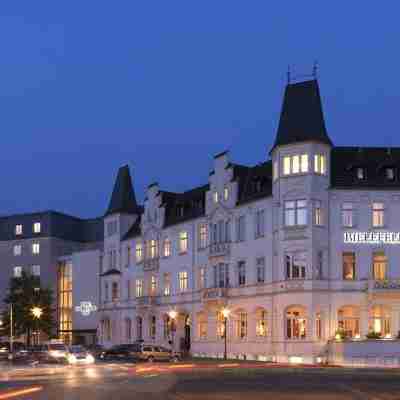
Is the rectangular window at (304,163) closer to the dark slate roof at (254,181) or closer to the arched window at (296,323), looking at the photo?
the dark slate roof at (254,181)

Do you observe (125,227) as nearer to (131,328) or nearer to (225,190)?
(131,328)

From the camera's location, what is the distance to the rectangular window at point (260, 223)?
257ft

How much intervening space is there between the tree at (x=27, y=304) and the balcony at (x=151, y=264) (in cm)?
1711

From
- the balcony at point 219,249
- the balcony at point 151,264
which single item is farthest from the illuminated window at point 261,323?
the balcony at point 151,264

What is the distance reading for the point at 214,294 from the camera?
82.8 meters

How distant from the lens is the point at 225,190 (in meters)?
84.1

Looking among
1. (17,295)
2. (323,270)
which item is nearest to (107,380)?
(323,270)

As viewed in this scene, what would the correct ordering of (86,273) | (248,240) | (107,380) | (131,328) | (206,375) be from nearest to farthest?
(107,380) < (206,375) < (248,240) < (131,328) < (86,273)

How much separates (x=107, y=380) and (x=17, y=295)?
2589 inches

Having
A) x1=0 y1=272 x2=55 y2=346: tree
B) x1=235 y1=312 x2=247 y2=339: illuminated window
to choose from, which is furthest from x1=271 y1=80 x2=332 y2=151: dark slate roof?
x1=0 y1=272 x2=55 y2=346: tree

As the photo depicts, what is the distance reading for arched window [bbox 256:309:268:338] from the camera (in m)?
77.3

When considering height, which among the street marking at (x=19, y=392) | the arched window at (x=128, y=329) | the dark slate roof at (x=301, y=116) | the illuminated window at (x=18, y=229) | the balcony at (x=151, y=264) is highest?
the dark slate roof at (x=301, y=116)

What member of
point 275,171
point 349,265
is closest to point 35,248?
point 275,171

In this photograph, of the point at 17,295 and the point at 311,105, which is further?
the point at 17,295
